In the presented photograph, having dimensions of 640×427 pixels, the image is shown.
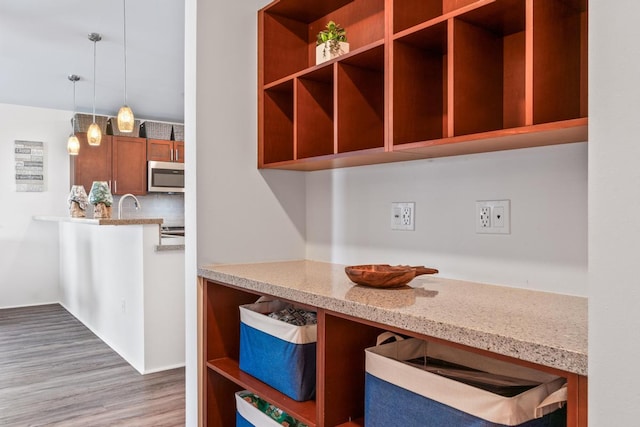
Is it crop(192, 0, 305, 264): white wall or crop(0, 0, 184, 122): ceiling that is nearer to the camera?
crop(192, 0, 305, 264): white wall

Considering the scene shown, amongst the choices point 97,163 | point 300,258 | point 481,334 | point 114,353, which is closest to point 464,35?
point 481,334

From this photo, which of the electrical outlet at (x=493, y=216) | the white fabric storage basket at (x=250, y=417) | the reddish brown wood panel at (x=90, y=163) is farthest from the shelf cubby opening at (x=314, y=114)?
the reddish brown wood panel at (x=90, y=163)

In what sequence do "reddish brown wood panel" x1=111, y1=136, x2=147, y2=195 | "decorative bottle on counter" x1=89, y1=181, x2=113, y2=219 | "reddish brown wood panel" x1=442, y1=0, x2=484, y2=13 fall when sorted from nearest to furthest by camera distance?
"reddish brown wood panel" x1=442, y1=0, x2=484, y2=13 < "decorative bottle on counter" x1=89, y1=181, x2=113, y2=219 < "reddish brown wood panel" x1=111, y1=136, x2=147, y2=195

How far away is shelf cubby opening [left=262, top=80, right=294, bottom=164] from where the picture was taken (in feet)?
6.52

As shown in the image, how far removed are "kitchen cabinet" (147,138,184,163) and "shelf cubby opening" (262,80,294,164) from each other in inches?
179

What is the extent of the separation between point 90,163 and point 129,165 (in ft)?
1.53

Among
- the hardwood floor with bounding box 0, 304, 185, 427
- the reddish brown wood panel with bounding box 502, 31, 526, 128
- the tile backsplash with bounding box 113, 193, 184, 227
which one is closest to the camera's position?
the reddish brown wood panel with bounding box 502, 31, 526, 128

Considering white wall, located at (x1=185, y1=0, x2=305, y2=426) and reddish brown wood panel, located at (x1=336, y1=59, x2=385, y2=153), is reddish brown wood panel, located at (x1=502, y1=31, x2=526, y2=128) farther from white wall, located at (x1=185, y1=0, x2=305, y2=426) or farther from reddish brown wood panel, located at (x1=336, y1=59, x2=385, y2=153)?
white wall, located at (x1=185, y1=0, x2=305, y2=426)

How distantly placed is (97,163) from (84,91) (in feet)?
3.29

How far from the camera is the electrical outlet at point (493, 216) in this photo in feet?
4.57

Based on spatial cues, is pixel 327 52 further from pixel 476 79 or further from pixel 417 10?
pixel 476 79

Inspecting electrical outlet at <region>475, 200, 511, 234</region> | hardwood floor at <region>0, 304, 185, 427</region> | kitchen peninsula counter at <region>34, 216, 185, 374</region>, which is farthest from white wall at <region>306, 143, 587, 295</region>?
kitchen peninsula counter at <region>34, 216, 185, 374</region>

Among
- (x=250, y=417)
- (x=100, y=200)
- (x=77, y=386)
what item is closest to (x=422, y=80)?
(x=250, y=417)

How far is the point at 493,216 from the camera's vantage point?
1.43m
